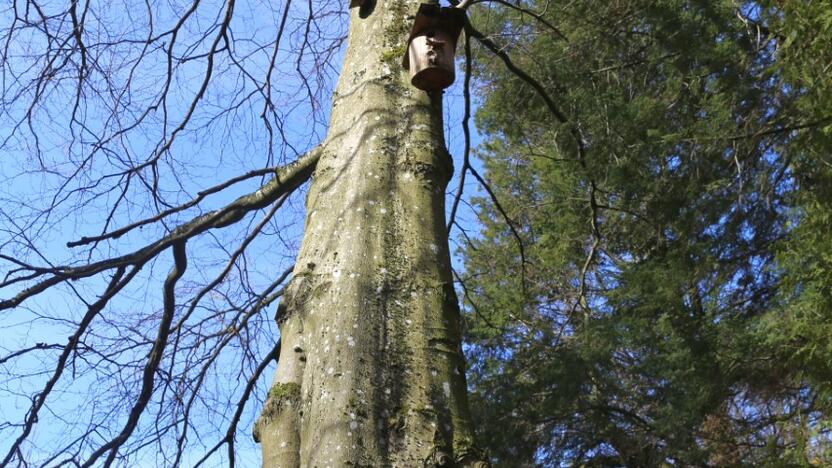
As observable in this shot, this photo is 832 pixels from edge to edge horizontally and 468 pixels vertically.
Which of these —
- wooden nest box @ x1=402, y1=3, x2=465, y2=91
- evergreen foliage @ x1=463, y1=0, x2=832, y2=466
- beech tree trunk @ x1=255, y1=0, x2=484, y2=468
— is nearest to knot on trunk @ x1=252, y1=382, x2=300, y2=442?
beech tree trunk @ x1=255, y1=0, x2=484, y2=468

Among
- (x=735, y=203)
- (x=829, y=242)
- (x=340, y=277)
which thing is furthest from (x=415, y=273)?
(x=735, y=203)

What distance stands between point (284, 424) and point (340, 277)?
47 cm

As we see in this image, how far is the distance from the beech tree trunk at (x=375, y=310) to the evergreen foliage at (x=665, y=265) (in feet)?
15.6

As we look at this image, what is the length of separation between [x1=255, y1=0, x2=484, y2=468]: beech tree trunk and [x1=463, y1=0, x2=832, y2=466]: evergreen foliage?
15.6 feet

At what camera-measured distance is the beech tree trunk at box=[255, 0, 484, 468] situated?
2.12m

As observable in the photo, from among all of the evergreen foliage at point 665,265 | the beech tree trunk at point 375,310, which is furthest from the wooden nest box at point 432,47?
the evergreen foliage at point 665,265

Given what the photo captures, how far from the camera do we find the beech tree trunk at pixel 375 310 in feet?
6.94

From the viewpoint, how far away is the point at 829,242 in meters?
5.95

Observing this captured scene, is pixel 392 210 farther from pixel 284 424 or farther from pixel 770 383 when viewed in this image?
pixel 770 383

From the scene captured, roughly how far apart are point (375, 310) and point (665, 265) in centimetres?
840

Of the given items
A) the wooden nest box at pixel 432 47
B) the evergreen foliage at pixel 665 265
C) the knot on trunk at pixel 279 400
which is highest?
the evergreen foliage at pixel 665 265

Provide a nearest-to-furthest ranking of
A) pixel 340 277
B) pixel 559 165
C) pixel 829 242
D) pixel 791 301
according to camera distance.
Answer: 1. pixel 340 277
2. pixel 829 242
3. pixel 791 301
4. pixel 559 165

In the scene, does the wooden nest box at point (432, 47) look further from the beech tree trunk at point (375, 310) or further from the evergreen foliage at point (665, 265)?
the evergreen foliage at point (665, 265)

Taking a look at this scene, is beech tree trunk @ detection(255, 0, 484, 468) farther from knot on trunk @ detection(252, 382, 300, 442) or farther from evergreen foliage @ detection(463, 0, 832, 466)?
evergreen foliage @ detection(463, 0, 832, 466)
